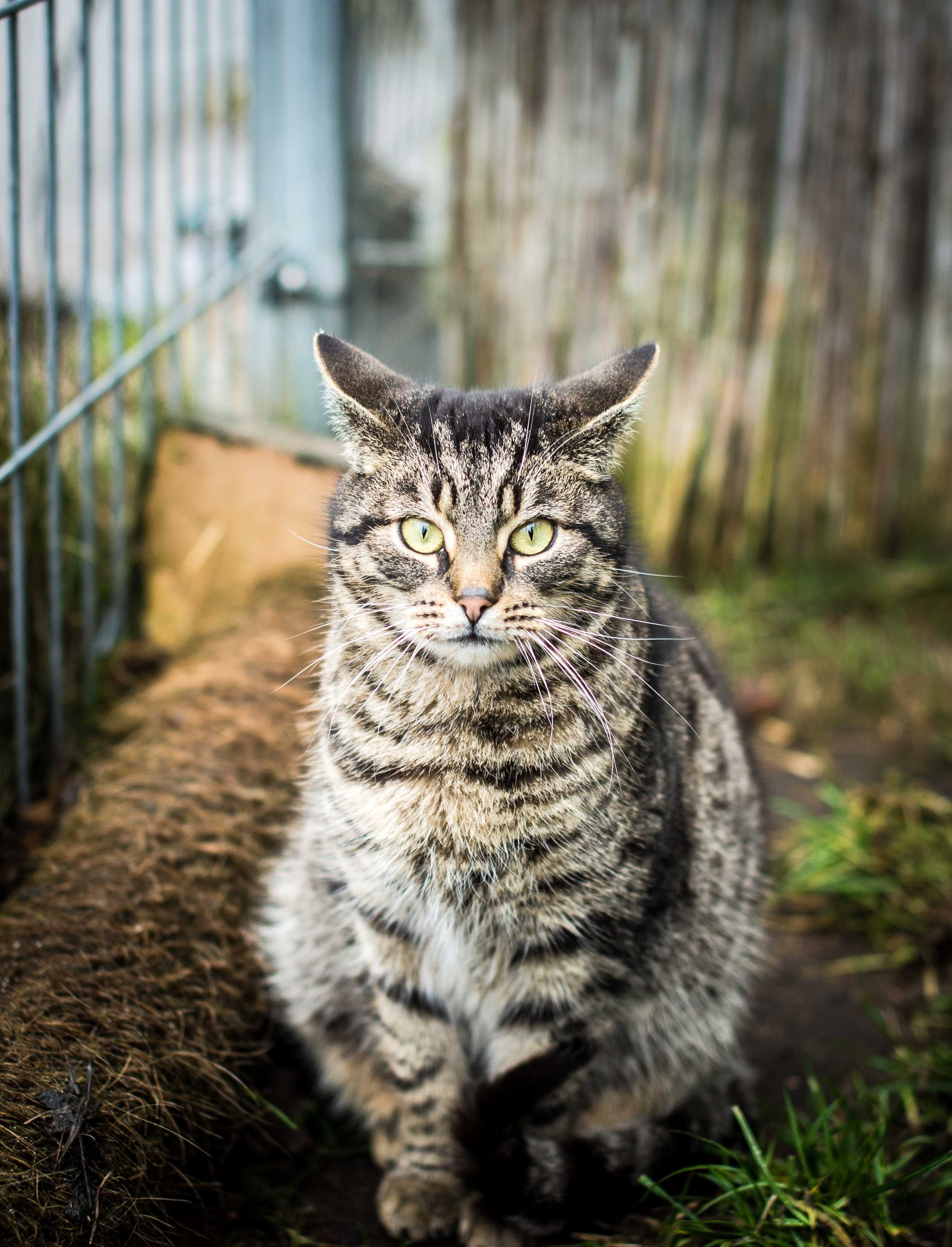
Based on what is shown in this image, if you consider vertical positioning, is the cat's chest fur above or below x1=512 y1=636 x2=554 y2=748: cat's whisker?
below

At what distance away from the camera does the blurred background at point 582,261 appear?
3.59 meters

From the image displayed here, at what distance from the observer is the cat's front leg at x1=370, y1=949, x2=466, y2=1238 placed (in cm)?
193

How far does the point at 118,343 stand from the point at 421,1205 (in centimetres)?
250

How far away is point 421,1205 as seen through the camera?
1896mm

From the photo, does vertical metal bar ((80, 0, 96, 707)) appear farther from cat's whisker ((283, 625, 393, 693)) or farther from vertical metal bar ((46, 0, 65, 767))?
cat's whisker ((283, 625, 393, 693))

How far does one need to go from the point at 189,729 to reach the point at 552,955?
1.31 m

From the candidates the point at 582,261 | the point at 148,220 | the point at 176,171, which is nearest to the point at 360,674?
the point at 148,220

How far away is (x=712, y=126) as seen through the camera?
4477mm

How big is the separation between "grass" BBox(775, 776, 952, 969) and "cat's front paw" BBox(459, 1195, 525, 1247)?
4.58ft

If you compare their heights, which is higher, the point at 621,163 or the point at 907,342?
the point at 621,163

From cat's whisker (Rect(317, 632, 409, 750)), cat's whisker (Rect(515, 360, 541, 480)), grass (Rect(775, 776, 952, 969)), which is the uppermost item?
cat's whisker (Rect(515, 360, 541, 480))

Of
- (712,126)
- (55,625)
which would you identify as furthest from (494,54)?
(55,625)

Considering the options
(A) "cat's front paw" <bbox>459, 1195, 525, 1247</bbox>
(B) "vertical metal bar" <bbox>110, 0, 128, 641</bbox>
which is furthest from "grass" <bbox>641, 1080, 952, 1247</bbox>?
(B) "vertical metal bar" <bbox>110, 0, 128, 641</bbox>

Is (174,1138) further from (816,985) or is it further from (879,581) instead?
(879,581)
